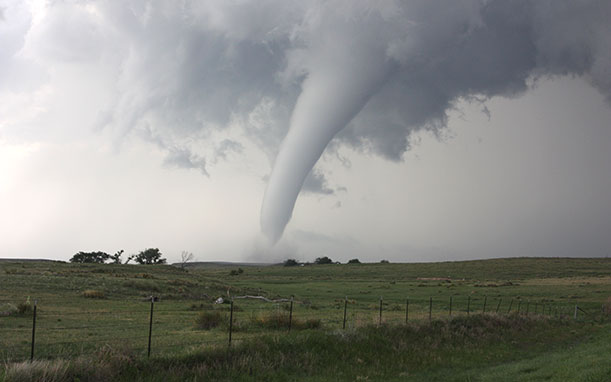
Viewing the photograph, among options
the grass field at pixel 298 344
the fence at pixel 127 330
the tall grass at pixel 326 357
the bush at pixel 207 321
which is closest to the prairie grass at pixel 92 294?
the grass field at pixel 298 344

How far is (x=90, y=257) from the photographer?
161875 millimetres


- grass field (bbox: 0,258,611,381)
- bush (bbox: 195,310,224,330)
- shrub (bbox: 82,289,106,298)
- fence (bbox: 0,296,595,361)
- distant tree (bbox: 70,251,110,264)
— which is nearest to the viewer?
grass field (bbox: 0,258,611,381)

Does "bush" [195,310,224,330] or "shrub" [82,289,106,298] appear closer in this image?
"bush" [195,310,224,330]

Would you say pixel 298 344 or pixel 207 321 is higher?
pixel 298 344

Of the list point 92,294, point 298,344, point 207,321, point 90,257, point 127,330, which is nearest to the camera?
point 298,344

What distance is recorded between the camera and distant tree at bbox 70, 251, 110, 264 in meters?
160

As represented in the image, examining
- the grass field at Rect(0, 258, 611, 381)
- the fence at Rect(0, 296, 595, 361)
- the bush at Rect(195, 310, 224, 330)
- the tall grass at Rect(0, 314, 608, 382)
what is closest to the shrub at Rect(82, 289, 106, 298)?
the grass field at Rect(0, 258, 611, 381)

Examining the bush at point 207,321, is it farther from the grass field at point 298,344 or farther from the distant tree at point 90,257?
the distant tree at point 90,257

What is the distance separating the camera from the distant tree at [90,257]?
160m

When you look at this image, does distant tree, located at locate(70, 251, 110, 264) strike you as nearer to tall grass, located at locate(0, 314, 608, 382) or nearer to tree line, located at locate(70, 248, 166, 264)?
tree line, located at locate(70, 248, 166, 264)

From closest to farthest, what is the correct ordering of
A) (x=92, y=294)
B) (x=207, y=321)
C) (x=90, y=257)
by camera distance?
(x=207, y=321), (x=92, y=294), (x=90, y=257)

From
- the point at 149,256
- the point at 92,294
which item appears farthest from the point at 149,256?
the point at 92,294

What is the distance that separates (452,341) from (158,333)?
1479 centimetres

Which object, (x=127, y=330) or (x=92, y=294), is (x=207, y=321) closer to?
(x=127, y=330)
